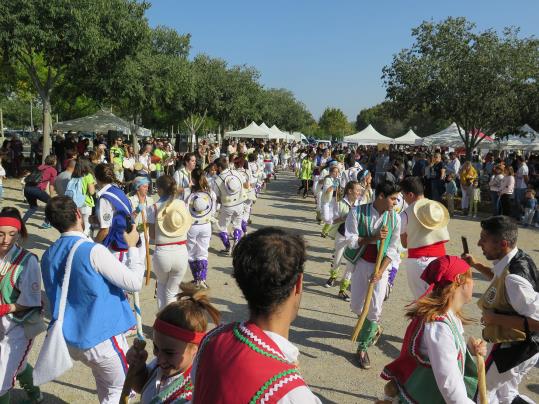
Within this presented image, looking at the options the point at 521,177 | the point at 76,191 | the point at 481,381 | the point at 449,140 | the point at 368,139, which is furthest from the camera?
the point at 368,139

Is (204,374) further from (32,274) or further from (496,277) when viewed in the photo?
(496,277)

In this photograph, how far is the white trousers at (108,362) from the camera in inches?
126

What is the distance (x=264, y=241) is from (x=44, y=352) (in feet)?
6.99

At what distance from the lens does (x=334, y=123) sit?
101312mm

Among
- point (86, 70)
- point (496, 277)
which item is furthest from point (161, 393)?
point (86, 70)

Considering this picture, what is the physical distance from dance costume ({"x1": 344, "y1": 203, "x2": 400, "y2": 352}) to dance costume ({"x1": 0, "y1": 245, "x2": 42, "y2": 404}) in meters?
3.19

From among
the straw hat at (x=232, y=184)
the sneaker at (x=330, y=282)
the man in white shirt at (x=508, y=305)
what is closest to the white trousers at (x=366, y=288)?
the man in white shirt at (x=508, y=305)

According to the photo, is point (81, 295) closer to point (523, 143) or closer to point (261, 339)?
point (261, 339)

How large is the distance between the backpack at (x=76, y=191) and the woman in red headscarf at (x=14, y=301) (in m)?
5.80

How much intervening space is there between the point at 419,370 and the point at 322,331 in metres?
3.45

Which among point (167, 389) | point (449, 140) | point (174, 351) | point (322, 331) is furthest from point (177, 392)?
point (449, 140)

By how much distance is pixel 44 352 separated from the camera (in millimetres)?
2975

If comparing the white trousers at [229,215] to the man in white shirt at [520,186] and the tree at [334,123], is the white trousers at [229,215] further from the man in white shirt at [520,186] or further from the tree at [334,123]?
the tree at [334,123]

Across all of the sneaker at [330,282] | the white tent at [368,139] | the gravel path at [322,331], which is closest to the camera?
the gravel path at [322,331]
